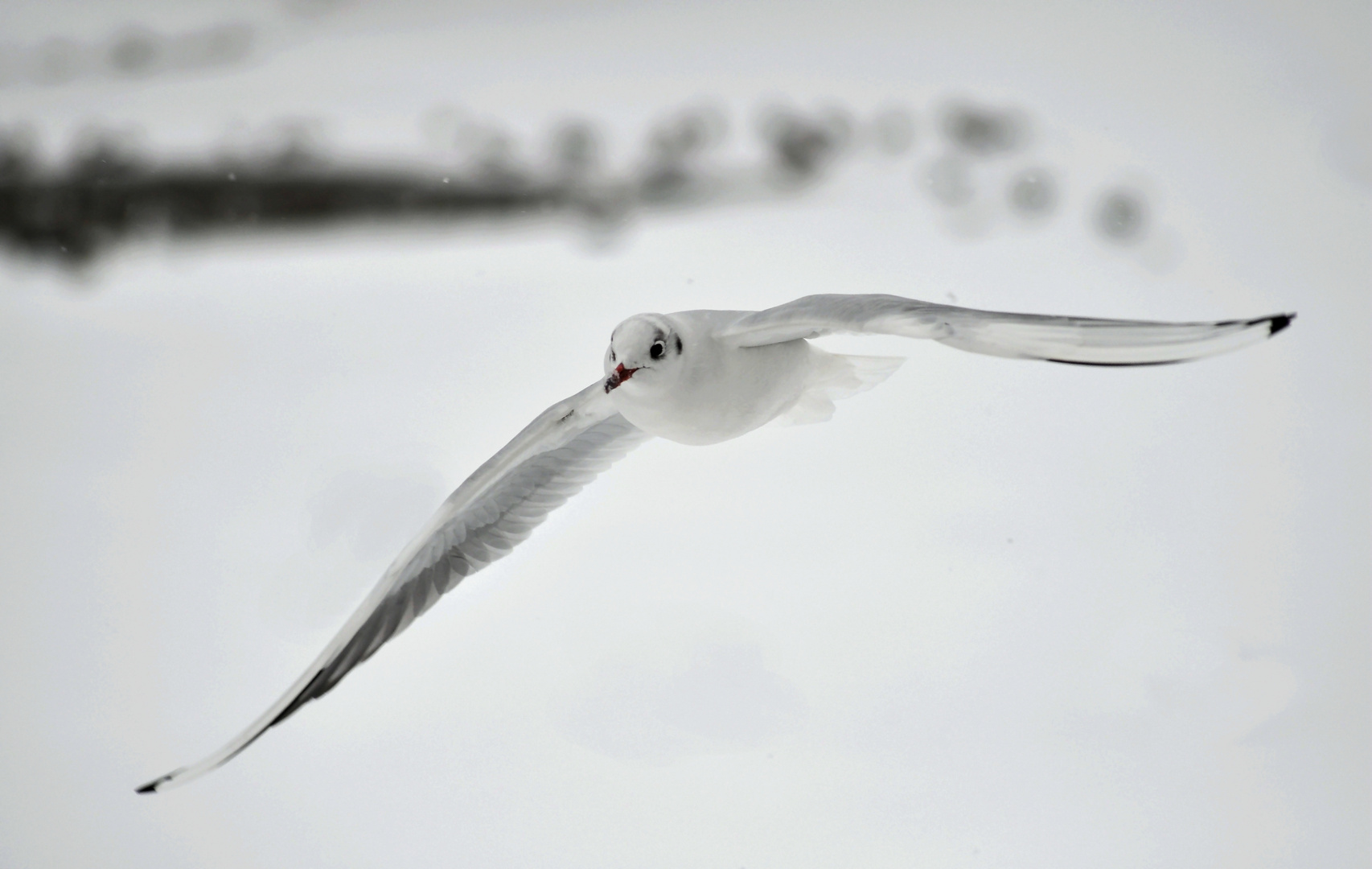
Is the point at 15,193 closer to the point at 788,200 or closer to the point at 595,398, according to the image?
the point at 788,200

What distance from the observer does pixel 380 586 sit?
1.35m

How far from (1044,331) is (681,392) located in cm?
40

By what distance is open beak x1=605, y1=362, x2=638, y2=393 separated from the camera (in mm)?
1146

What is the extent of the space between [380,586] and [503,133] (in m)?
1.69

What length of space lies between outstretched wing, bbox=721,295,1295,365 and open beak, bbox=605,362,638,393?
0.19 meters

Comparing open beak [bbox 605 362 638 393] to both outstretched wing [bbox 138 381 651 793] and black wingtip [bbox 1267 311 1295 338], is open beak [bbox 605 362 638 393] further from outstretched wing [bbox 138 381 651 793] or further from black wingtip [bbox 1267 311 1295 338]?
black wingtip [bbox 1267 311 1295 338]

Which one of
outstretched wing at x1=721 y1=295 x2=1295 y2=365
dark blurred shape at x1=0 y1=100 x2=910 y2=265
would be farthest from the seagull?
dark blurred shape at x1=0 y1=100 x2=910 y2=265

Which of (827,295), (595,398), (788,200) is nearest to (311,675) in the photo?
(595,398)

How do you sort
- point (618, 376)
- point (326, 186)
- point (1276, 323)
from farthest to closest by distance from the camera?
point (326, 186)
point (618, 376)
point (1276, 323)

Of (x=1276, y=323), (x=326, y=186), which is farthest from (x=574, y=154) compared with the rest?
Answer: (x=1276, y=323)

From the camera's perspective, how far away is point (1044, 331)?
2.92ft

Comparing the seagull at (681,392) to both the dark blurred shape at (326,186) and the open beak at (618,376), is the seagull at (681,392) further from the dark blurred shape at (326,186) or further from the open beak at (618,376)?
the dark blurred shape at (326,186)

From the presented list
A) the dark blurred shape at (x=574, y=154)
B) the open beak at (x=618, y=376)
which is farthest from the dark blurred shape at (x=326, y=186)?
the open beak at (x=618, y=376)

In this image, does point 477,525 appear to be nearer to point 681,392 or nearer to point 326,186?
point 681,392
